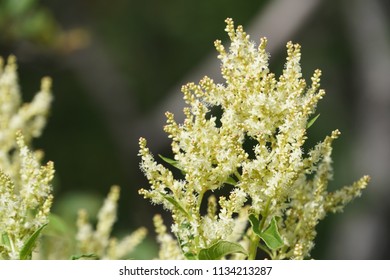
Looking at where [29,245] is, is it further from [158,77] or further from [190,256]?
[158,77]

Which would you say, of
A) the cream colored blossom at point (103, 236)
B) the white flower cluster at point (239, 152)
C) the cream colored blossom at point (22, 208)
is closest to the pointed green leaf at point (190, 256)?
the white flower cluster at point (239, 152)

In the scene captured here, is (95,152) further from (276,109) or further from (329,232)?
(276,109)

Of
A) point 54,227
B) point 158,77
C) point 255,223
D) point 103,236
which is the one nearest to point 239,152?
point 255,223

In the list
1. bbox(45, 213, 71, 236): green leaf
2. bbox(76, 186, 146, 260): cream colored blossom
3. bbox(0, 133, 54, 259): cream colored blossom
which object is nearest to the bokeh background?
bbox(76, 186, 146, 260): cream colored blossom

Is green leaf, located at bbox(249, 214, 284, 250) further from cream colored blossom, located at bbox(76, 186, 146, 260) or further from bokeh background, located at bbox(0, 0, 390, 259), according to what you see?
bokeh background, located at bbox(0, 0, 390, 259)

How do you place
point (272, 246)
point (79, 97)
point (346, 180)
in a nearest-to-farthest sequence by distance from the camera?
point (272, 246) < point (346, 180) < point (79, 97)
